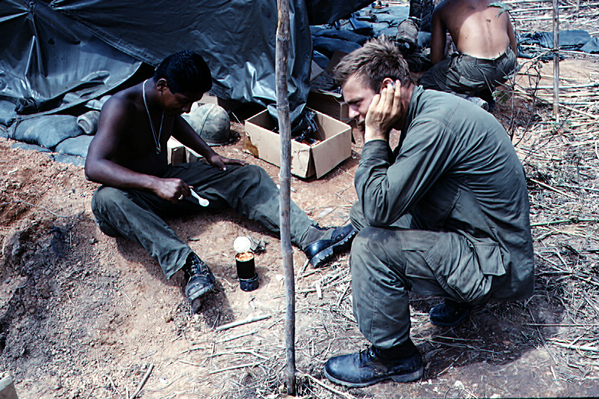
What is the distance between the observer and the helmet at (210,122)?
16.0ft

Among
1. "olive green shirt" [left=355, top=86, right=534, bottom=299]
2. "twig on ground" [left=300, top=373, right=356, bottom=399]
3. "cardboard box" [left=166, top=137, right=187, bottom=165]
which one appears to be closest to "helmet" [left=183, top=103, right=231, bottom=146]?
"cardboard box" [left=166, top=137, right=187, bottom=165]

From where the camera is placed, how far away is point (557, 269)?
304cm

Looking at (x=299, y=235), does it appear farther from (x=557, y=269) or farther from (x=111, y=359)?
(x=557, y=269)

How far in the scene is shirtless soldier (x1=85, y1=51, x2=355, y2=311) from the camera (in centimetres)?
308

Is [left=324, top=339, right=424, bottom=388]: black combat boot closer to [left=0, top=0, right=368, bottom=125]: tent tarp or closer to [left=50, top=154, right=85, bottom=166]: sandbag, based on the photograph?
[left=0, top=0, right=368, bottom=125]: tent tarp

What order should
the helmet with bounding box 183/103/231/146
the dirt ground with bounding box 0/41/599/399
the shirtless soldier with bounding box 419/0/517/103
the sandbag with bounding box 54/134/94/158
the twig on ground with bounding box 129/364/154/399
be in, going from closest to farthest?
the dirt ground with bounding box 0/41/599/399 → the twig on ground with bounding box 129/364/154/399 → the sandbag with bounding box 54/134/94/158 → the helmet with bounding box 183/103/231/146 → the shirtless soldier with bounding box 419/0/517/103

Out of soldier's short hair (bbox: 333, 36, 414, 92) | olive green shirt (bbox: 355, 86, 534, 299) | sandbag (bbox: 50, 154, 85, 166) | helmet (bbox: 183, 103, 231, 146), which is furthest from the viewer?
helmet (bbox: 183, 103, 231, 146)

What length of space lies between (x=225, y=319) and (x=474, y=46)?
3.99m

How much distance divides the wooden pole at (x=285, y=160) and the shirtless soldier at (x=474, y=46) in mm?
3751

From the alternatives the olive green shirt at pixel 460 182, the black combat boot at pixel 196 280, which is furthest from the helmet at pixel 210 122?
the olive green shirt at pixel 460 182

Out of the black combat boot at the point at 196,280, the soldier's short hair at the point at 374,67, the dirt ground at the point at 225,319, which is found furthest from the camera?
the black combat boot at the point at 196,280

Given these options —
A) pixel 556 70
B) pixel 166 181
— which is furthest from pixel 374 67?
pixel 556 70

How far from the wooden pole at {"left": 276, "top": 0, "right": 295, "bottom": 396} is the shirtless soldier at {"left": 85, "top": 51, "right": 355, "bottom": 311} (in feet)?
2.75

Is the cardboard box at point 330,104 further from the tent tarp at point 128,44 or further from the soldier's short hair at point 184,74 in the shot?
the soldier's short hair at point 184,74
